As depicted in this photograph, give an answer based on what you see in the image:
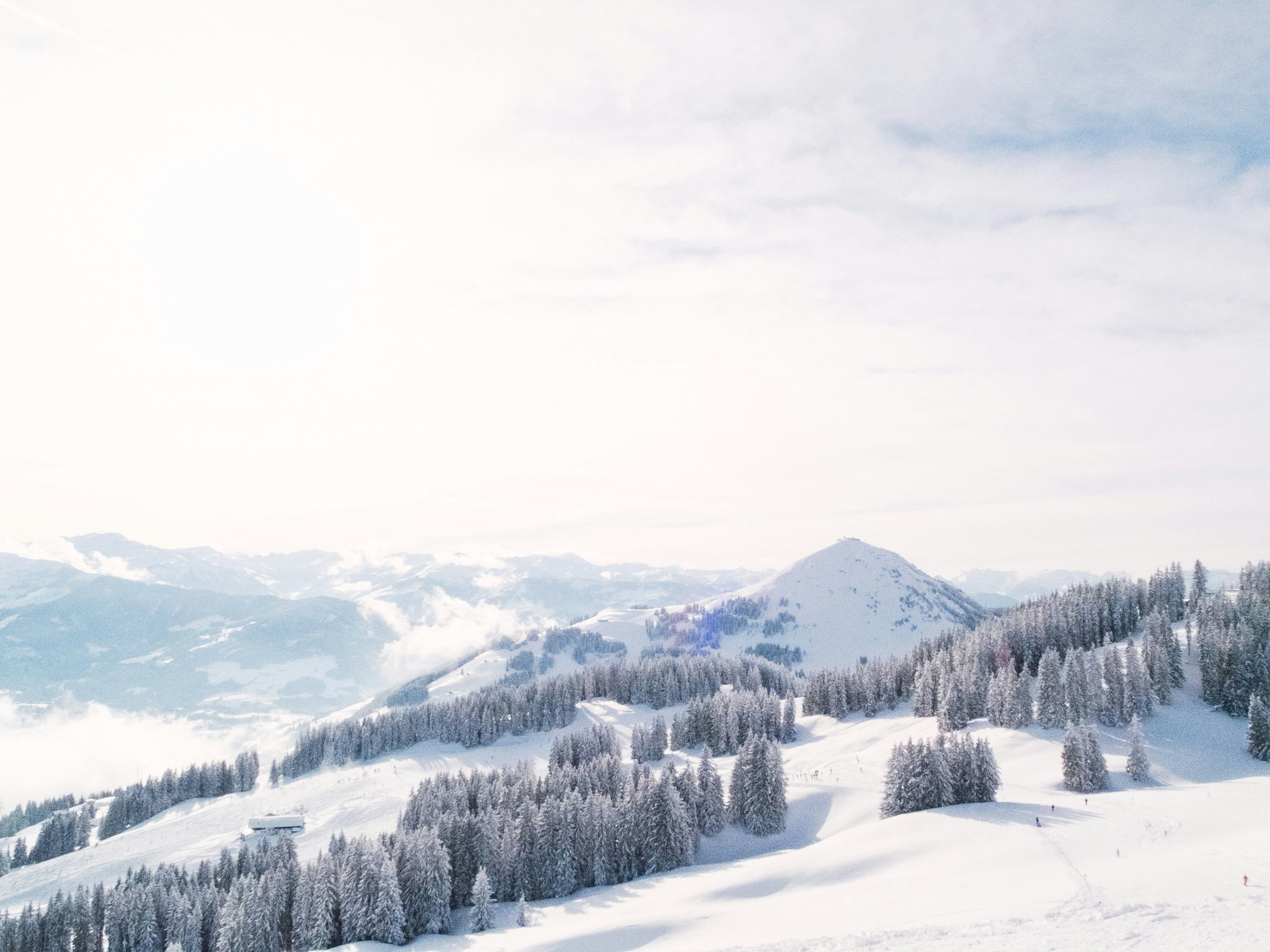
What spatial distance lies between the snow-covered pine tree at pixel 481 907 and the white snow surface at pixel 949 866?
2.26 metres

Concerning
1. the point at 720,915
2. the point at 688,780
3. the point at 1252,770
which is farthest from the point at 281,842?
the point at 1252,770

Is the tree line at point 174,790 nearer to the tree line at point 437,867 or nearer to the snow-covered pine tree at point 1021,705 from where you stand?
the tree line at point 437,867

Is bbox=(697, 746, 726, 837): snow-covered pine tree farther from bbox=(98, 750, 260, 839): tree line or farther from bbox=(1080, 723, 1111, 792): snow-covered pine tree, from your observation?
bbox=(98, 750, 260, 839): tree line

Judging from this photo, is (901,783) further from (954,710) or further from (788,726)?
(788,726)

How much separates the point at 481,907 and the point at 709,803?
112ft

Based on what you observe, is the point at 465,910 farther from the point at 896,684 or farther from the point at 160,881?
the point at 896,684

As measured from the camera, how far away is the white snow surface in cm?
4403

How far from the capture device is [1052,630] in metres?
139

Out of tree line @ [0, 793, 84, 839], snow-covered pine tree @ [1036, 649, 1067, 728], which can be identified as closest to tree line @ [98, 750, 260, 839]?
tree line @ [0, 793, 84, 839]

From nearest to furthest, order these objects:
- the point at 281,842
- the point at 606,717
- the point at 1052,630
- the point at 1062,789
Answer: the point at 1062,789 → the point at 281,842 → the point at 1052,630 → the point at 606,717

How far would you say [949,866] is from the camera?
62.0 metres

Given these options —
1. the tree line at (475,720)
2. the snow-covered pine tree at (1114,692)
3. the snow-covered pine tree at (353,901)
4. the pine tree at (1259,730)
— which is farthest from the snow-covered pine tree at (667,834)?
the tree line at (475,720)

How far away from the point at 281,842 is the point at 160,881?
15.7 metres

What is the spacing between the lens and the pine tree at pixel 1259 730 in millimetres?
97250
